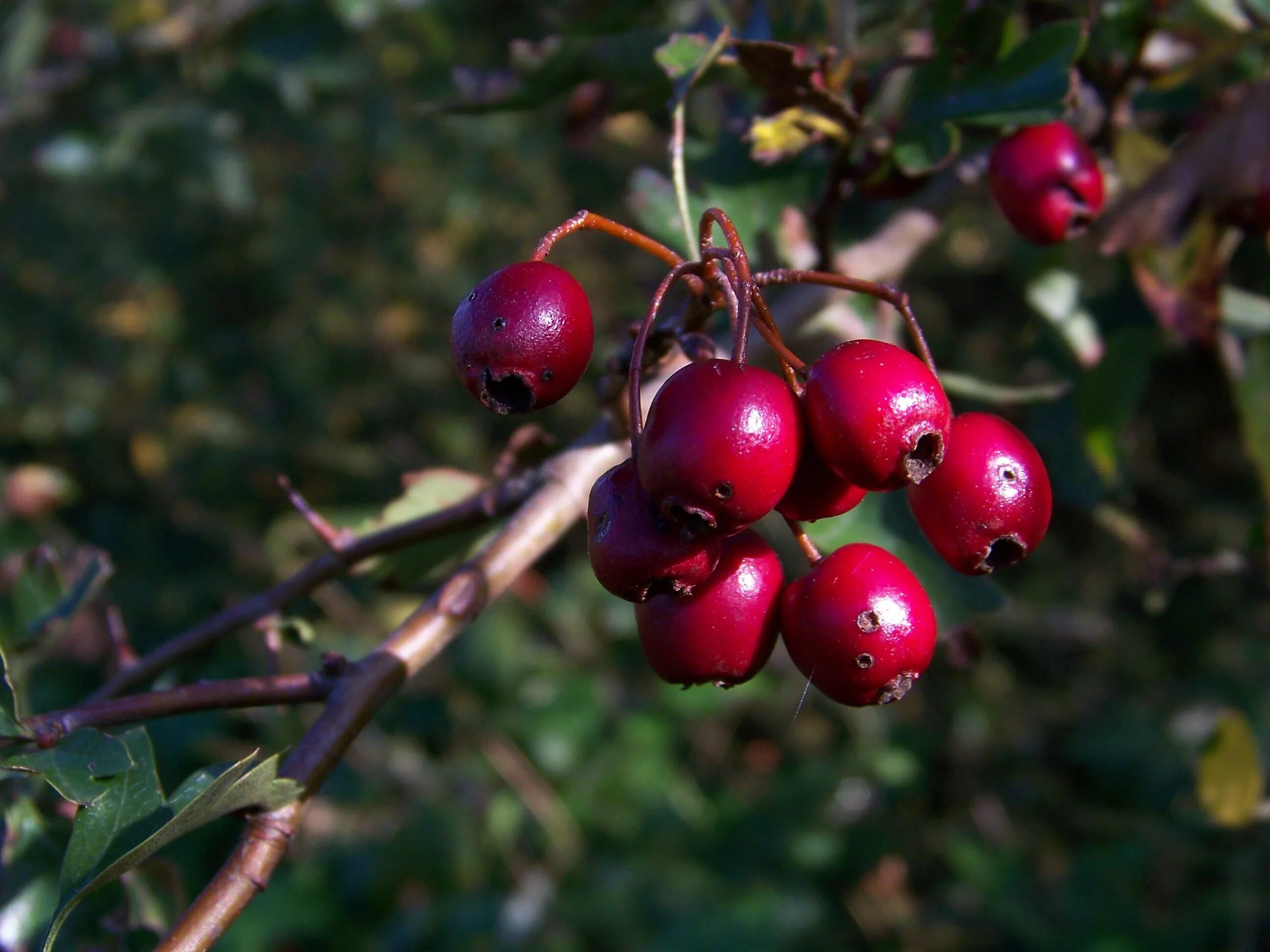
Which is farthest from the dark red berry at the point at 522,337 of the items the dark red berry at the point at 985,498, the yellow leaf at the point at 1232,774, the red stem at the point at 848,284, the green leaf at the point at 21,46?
the green leaf at the point at 21,46

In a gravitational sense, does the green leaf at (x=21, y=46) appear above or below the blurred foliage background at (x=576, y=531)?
above

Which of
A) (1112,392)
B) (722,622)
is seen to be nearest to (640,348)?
(722,622)

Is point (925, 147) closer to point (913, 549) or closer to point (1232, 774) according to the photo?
point (913, 549)

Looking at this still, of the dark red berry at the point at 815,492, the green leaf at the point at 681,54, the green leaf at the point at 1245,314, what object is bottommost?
the green leaf at the point at 1245,314

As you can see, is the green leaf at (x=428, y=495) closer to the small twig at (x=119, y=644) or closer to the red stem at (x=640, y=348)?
the small twig at (x=119, y=644)

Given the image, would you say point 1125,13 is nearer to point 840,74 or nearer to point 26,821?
point 840,74

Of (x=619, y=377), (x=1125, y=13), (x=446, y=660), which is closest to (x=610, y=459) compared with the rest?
(x=619, y=377)
